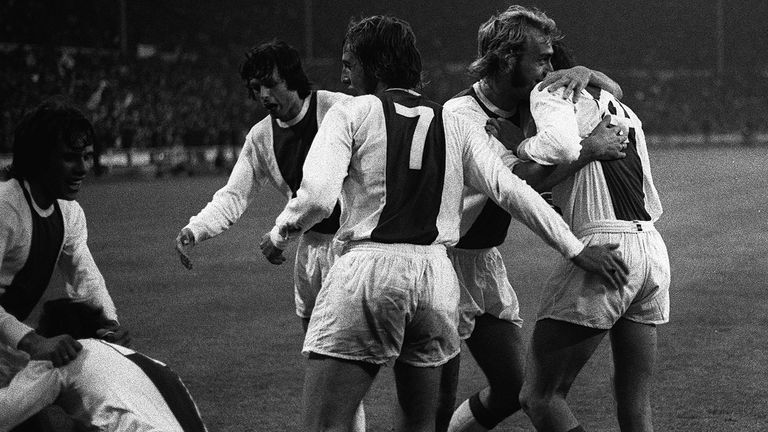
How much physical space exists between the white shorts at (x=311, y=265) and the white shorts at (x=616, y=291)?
3.86 feet

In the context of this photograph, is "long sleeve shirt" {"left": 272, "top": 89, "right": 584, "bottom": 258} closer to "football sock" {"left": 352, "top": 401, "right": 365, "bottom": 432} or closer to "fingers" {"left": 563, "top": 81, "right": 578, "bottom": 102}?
"fingers" {"left": 563, "top": 81, "right": 578, "bottom": 102}

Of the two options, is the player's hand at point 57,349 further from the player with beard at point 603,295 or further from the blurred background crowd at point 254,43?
the blurred background crowd at point 254,43

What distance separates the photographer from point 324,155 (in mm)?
3533

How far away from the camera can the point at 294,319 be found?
8.90 m

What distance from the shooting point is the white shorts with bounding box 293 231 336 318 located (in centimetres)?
502

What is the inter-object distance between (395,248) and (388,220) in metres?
0.10

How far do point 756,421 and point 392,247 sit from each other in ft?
10.5

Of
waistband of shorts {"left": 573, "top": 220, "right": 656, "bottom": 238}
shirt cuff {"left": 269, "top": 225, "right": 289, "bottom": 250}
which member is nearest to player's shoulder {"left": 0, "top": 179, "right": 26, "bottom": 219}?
shirt cuff {"left": 269, "top": 225, "right": 289, "bottom": 250}

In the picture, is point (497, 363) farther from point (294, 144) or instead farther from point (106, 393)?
point (106, 393)

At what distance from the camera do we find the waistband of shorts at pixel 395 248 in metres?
3.62

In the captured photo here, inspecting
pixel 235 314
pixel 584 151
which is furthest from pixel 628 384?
pixel 235 314

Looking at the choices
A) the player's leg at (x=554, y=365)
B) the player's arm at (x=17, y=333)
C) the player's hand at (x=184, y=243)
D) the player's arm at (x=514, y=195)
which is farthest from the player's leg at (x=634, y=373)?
the player's arm at (x=17, y=333)

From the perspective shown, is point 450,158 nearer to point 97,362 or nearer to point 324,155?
point 324,155

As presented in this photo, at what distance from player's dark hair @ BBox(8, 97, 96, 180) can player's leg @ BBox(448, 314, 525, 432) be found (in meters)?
1.90
